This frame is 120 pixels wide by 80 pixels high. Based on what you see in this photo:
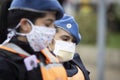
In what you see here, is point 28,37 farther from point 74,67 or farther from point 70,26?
point 70,26

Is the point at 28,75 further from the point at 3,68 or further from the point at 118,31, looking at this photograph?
the point at 118,31

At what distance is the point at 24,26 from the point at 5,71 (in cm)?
37

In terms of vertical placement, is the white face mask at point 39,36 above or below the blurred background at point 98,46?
above

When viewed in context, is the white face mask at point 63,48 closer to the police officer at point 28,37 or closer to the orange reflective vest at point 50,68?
the orange reflective vest at point 50,68

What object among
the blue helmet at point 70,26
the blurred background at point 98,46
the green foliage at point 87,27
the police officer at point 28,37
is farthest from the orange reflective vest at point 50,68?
the green foliage at point 87,27

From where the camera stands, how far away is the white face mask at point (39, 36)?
14.2 feet

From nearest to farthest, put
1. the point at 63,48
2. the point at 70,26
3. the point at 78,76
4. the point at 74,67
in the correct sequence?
the point at 78,76 < the point at 74,67 < the point at 70,26 < the point at 63,48

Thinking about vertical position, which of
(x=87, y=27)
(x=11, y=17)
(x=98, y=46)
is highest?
(x=11, y=17)

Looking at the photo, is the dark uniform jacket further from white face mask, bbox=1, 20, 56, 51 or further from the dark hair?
the dark hair

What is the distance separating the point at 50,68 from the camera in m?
4.45

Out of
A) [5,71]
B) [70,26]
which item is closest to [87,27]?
[70,26]

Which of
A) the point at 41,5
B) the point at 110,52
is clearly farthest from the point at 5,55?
the point at 110,52

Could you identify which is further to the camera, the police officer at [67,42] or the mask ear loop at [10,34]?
the police officer at [67,42]

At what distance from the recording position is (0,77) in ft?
13.6
